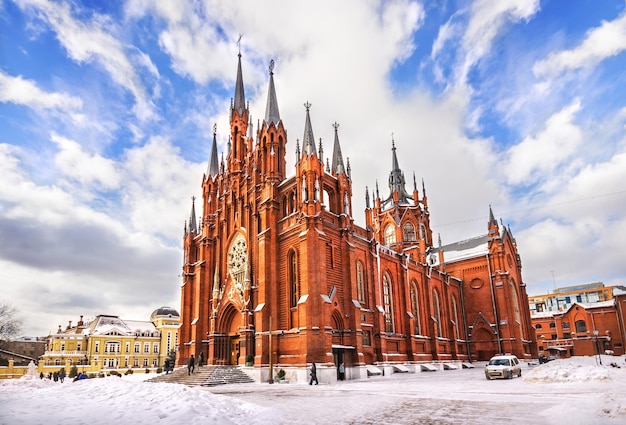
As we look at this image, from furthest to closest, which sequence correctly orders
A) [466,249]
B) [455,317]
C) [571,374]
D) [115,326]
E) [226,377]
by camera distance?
[115,326]
[466,249]
[455,317]
[226,377]
[571,374]

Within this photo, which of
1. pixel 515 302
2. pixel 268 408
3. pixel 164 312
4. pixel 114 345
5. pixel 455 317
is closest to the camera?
pixel 268 408

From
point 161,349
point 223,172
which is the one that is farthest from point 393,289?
point 161,349

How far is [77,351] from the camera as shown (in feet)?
237

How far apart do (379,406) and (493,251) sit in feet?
160

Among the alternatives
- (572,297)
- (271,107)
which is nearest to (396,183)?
(271,107)

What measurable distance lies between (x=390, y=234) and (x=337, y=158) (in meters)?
28.3

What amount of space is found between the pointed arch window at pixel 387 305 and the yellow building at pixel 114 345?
43.0 meters

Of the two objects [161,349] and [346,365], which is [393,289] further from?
[161,349]

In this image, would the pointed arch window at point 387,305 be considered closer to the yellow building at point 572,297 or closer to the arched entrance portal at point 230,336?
the arched entrance portal at point 230,336

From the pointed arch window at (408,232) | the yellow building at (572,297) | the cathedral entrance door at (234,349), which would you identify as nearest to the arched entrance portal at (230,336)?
the cathedral entrance door at (234,349)

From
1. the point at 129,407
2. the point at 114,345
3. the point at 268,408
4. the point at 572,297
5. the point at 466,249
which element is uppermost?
the point at 466,249

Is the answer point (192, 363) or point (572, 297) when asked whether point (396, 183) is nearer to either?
point (192, 363)

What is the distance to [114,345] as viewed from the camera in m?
77.2

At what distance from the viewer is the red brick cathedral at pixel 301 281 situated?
33.1 meters
